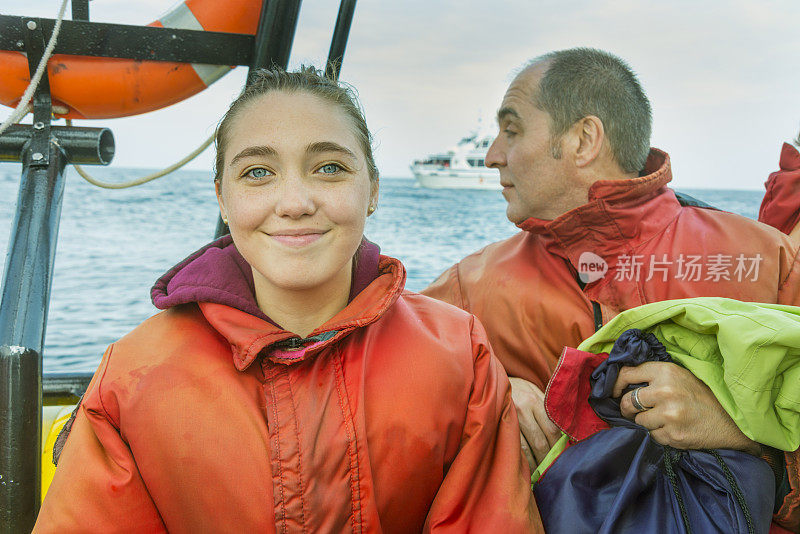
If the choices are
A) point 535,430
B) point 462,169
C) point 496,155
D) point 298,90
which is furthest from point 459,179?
point 298,90

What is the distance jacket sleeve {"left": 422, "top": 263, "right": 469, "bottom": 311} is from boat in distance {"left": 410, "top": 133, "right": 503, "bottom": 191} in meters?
30.3

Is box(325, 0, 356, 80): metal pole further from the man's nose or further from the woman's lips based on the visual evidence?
the woman's lips

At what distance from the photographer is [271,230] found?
1.30 meters

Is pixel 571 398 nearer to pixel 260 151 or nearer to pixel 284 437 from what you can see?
pixel 284 437

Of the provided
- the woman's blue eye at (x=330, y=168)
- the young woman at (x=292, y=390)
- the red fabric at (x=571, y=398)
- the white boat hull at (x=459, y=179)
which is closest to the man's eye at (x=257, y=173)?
the young woman at (x=292, y=390)

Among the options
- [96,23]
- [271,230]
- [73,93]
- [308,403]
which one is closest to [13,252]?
[73,93]

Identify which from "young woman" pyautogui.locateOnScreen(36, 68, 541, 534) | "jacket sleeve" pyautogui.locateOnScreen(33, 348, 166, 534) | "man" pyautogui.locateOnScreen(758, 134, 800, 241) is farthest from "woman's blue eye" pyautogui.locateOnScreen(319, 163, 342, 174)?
"man" pyautogui.locateOnScreen(758, 134, 800, 241)

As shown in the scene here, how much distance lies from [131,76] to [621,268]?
64.8 inches

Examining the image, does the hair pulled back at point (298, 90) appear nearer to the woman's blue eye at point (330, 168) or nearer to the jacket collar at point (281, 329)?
the woman's blue eye at point (330, 168)

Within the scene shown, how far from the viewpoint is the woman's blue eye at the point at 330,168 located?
53.3 inches

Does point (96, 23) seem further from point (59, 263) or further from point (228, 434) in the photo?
point (59, 263)

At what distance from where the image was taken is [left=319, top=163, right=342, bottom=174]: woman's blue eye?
1.35 m

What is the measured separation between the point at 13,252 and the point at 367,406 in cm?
115

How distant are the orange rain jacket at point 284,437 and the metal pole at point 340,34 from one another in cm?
118
